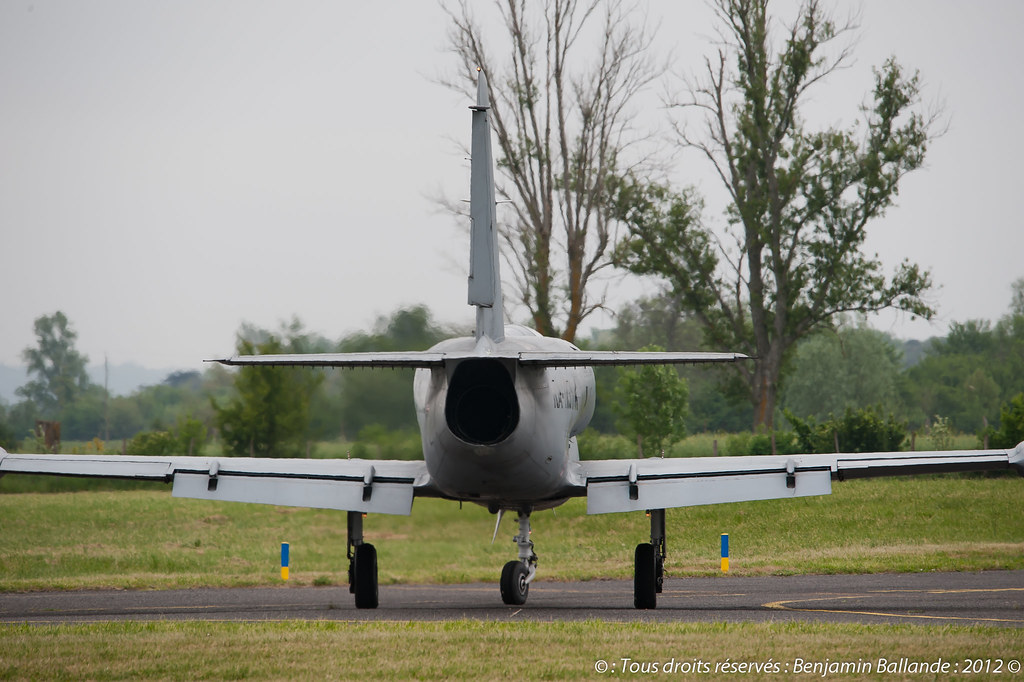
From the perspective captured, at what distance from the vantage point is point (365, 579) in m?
16.9

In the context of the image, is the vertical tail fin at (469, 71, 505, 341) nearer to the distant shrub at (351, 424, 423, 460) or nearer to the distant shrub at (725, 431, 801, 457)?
the distant shrub at (351, 424, 423, 460)

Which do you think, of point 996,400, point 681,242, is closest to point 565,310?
point 681,242

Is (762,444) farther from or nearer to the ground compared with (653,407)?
nearer to the ground

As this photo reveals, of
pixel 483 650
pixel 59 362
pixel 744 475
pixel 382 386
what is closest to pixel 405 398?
pixel 382 386

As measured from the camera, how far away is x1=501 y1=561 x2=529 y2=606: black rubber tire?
17.5 m

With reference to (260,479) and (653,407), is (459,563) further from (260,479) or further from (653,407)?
(653,407)

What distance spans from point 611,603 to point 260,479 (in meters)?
5.73

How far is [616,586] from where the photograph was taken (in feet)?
72.1

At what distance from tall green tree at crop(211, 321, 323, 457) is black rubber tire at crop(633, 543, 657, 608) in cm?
1318

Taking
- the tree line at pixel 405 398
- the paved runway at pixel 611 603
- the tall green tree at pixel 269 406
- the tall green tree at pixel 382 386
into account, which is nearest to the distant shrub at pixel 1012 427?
the tree line at pixel 405 398

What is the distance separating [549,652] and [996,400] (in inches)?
2795

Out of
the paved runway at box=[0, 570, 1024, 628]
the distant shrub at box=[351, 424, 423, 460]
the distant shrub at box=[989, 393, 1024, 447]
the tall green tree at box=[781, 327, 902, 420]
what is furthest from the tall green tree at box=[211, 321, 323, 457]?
the tall green tree at box=[781, 327, 902, 420]

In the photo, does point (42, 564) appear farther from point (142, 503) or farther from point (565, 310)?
point (565, 310)

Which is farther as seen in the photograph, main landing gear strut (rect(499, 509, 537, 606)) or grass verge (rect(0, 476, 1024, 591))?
grass verge (rect(0, 476, 1024, 591))
